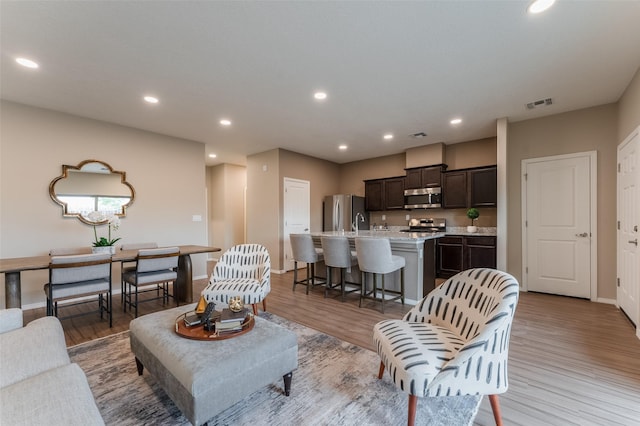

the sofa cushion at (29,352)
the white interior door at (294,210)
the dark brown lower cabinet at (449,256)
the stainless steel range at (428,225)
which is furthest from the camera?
the white interior door at (294,210)

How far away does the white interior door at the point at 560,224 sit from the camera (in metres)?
3.96

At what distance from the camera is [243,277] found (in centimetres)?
335

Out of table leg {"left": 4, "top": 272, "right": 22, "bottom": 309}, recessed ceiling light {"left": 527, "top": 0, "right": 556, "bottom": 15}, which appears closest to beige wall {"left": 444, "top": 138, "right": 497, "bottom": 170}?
recessed ceiling light {"left": 527, "top": 0, "right": 556, "bottom": 15}

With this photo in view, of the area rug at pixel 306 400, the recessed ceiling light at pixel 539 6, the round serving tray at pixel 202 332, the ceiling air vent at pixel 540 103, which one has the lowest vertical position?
the area rug at pixel 306 400

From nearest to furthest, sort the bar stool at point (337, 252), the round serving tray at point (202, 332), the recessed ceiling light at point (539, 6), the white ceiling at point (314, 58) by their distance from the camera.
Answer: the round serving tray at point (202, 332)
the recessed ceiling light at point (539, 6)
the white ceiling at point (314, 58)
the bar stool at point (337, 252)

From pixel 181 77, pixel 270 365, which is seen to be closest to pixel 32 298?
pixel 181 77

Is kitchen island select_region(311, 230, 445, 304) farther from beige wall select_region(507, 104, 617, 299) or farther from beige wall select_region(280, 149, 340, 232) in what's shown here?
beige wall select_region(280, 149, 340, 232)

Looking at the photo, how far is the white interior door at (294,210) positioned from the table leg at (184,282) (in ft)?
7.94

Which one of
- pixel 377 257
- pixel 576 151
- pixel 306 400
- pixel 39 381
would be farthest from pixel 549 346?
pixel 39 381

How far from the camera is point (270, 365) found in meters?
1.69

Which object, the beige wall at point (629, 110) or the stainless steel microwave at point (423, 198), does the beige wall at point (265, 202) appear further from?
the beige wall at point (629, 110)

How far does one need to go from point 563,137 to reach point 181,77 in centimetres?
544

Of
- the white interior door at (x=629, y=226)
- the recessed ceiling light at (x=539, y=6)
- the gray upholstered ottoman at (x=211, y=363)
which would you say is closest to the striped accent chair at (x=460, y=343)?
the gray upholstered ottoman at (x=211, y=363)

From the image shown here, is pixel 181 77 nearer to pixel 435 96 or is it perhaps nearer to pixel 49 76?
pixel 49 76
